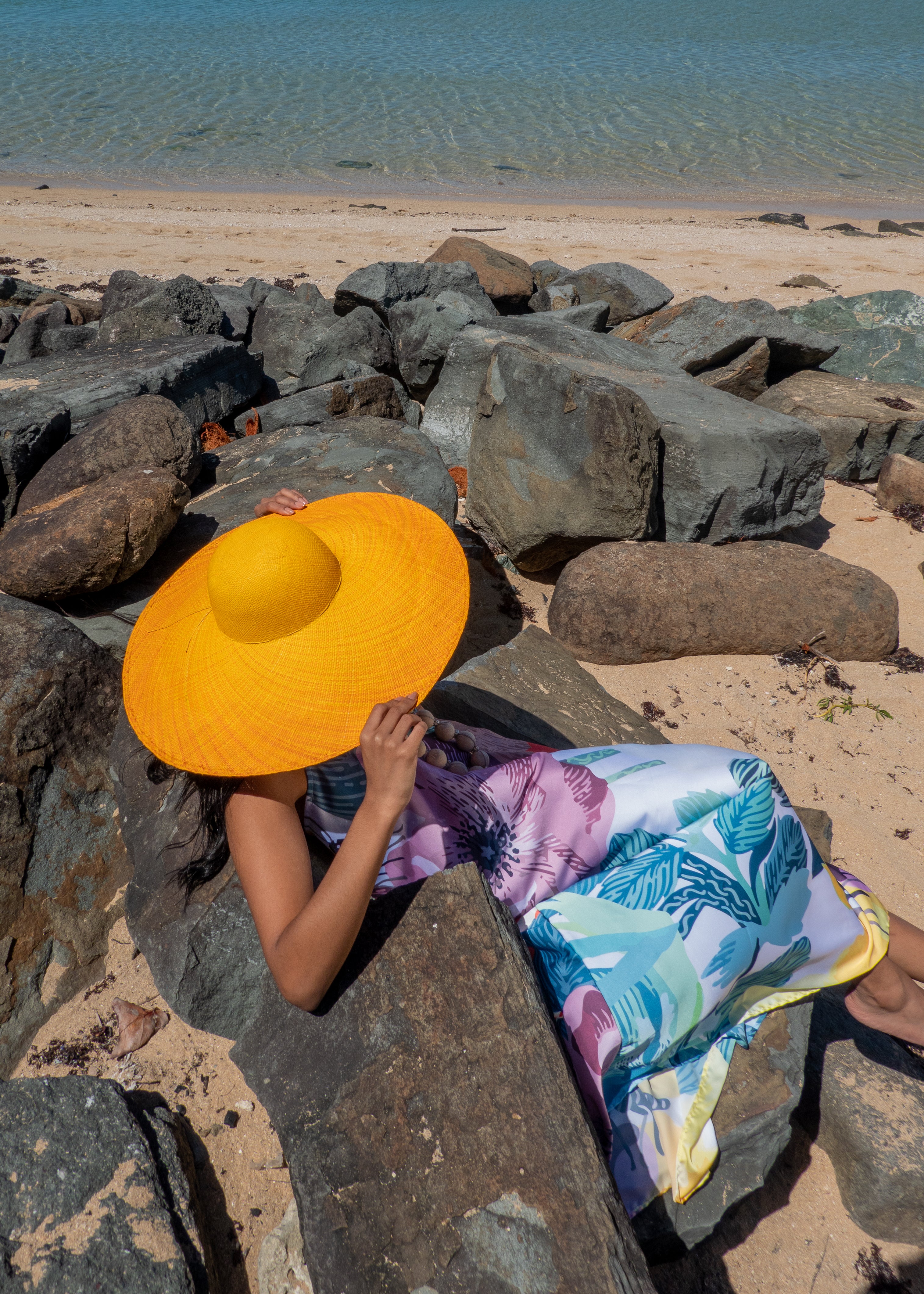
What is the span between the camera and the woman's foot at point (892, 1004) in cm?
192

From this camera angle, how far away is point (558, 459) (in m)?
4.06

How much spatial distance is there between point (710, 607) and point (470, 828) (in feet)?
8.02

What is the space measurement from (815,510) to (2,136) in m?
23.0

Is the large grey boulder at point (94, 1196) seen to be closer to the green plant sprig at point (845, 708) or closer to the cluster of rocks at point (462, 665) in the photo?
the cluster of rocks at point (462, 665)

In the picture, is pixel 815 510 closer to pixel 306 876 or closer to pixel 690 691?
pixel 690 691

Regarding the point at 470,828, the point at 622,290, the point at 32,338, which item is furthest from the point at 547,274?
the point at 470,828

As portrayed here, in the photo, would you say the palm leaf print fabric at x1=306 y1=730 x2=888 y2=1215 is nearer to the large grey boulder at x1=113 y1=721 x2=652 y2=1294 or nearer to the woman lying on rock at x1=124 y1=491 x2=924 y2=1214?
the woman lying on rock at x1=124 y1=491 x2=924 y2=1214

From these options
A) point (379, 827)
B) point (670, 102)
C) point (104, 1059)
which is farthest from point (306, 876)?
point (670, 102)

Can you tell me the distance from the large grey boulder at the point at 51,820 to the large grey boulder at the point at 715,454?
9.44 feet

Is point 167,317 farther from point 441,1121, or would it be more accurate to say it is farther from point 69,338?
point 441,1121

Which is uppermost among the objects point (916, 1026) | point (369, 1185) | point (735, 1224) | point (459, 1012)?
point (459, 1012)

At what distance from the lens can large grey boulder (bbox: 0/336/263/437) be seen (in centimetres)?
437

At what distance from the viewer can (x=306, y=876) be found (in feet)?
4.66

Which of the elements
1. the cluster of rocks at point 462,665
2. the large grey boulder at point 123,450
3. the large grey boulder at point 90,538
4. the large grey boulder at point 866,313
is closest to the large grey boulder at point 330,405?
the cluster of rocks at point 462,665
